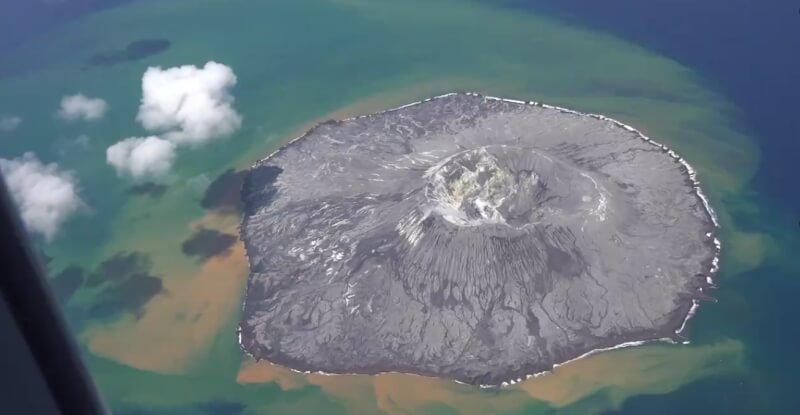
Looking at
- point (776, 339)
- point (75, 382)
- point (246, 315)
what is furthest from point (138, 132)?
point (75, 382)

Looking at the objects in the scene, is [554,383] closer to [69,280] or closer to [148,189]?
[69,280]

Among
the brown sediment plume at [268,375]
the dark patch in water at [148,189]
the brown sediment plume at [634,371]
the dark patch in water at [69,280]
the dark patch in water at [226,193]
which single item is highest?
the brown sediment plume at [634,371]

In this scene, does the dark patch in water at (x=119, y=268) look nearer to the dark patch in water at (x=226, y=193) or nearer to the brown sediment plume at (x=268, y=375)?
the dark patch in water at (x=226, y=193)

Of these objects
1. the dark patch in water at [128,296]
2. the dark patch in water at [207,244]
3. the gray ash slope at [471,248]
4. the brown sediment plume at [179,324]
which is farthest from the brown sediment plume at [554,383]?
the dark patch in water at [207,244]

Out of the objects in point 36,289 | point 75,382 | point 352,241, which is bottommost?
point 352,241

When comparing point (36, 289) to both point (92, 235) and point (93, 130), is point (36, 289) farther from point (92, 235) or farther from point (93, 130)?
point (93, 130)

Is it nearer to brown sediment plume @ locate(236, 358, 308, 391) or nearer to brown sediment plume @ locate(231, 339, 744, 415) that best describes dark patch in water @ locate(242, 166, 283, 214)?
brown sediment plume @ locate(236, 358, 308, 391)
